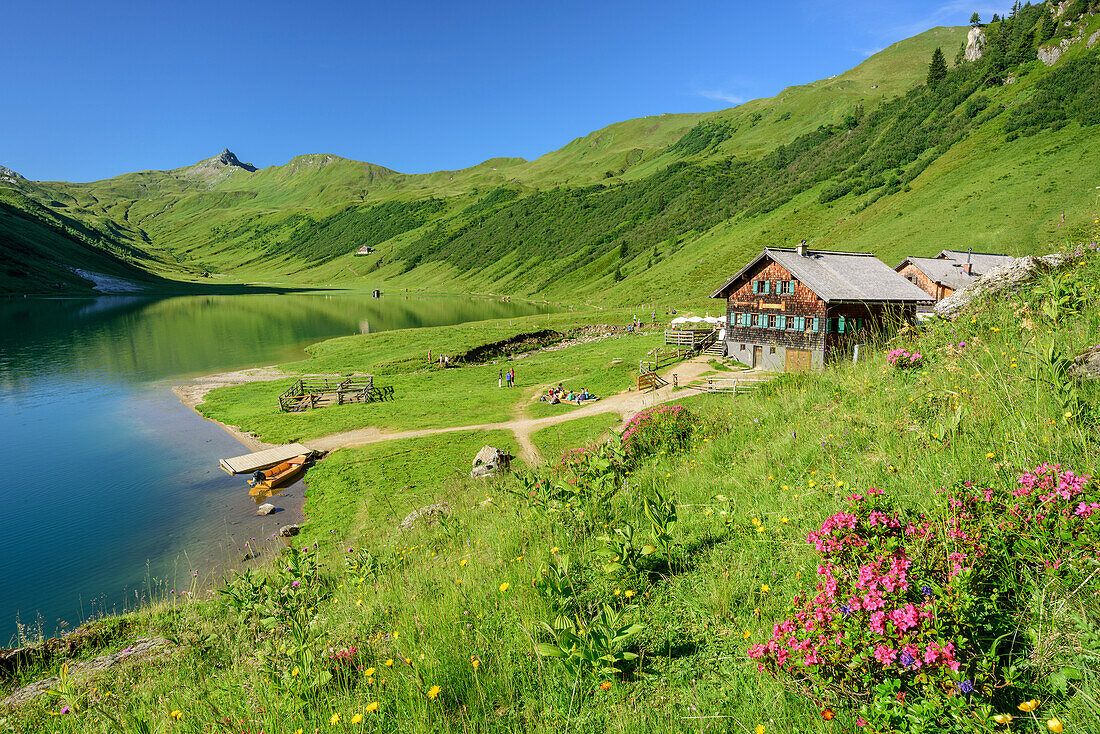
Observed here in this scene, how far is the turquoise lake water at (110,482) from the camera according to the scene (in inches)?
794

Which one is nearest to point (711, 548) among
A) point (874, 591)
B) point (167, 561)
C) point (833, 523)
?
point (833, 523)

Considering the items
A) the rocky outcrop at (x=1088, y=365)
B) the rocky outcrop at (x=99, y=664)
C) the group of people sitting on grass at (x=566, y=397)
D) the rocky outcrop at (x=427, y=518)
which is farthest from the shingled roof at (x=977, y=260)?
the rocky outcrop at (x=99, y=664)

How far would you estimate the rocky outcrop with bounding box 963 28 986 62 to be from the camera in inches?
6580

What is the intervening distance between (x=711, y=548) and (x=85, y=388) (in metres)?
73.6

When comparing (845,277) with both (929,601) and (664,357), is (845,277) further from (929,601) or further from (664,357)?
(929,601)

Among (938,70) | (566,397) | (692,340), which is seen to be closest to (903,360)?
(566,397)

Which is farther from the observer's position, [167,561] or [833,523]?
[167,561]

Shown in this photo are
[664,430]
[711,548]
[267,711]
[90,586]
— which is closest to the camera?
[267,711]

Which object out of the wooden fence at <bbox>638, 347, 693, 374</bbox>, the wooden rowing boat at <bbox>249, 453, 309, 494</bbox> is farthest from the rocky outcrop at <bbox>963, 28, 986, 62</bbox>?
the wooden rowing boat at <bbox>249, 453, 309, 494</bbox>

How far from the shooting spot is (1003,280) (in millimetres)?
12117

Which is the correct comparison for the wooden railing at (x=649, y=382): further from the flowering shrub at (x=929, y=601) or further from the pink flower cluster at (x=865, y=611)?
the flowering shrub at (x=929, y=601)

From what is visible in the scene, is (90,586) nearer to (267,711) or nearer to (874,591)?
(267,711)

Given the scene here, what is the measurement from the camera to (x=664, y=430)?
610 inches

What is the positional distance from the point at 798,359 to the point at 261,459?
44.4 meters
